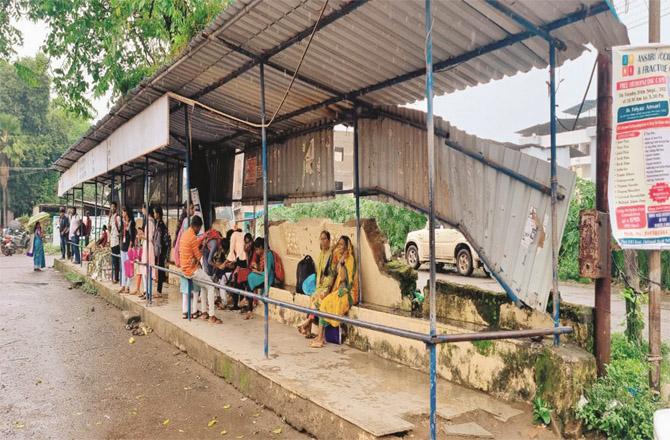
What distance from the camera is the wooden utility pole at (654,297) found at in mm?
3596

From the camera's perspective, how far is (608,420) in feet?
11.5

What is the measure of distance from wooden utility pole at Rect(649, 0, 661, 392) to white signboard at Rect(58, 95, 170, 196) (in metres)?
5.29

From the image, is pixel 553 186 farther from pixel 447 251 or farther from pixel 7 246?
pixel 7 246

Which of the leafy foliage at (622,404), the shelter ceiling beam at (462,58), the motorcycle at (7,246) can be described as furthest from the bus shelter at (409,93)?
the motorcycle at (7,246)

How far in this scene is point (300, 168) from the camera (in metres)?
8.01

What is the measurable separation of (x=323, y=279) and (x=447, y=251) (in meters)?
10.9

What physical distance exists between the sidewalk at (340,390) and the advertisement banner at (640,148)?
5.47 ft

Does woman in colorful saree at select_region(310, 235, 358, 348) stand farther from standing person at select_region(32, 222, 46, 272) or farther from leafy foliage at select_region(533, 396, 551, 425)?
standing person at select_region(32, 222, 46, 272)

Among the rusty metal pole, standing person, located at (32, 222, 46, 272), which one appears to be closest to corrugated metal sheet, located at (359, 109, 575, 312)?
the rusty metal pole

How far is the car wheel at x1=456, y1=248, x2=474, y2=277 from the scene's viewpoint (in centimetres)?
1616

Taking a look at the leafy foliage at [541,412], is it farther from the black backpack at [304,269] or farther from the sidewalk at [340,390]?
the black backpack at [304,269]

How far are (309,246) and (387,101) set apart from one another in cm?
294

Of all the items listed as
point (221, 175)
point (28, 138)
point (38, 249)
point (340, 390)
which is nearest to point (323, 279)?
point (340, 390)

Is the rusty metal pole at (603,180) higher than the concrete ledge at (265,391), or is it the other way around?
the rusty metal pole at (603,180)
